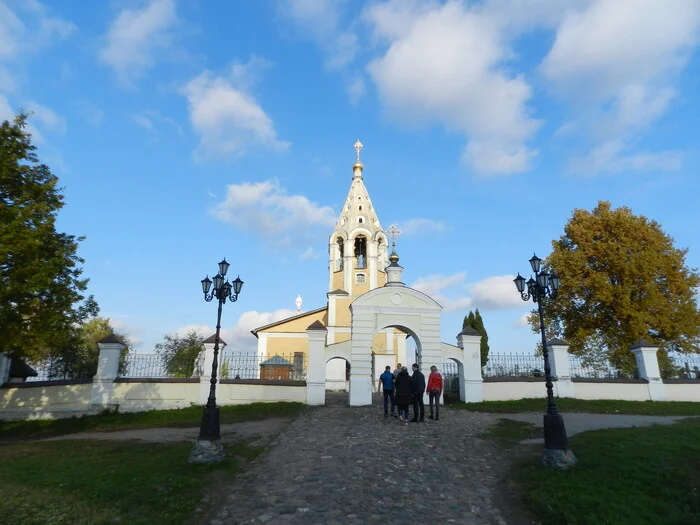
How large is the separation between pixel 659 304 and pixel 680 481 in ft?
66.9

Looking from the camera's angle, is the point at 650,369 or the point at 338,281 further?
the point at 338,281

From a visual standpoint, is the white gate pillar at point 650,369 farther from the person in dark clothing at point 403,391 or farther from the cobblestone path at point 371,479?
the person in dark clothing at point 403,391

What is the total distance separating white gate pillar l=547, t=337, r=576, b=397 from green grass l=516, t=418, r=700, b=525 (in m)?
9.72

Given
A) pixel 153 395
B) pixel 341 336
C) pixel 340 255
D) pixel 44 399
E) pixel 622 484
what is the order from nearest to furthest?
pixel 622 484, pixel 44 399, pixel 153 395, pixel 341 336, pixel 340 255

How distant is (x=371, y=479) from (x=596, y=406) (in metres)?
13.8

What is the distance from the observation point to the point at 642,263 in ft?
78.9

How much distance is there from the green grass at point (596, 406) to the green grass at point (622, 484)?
7275mm

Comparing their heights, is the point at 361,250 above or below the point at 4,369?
above

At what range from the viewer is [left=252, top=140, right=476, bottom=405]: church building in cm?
1920

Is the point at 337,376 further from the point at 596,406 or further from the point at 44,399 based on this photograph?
the point at 44,399

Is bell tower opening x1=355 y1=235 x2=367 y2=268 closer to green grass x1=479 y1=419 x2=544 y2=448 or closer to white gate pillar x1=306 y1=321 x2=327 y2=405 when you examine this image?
white gate pillar x1=306 y1=321 x2=327 y2=405

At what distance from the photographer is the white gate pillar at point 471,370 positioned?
63.9 ft

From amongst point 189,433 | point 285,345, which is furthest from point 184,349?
point 189,433

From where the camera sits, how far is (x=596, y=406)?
17328mm
